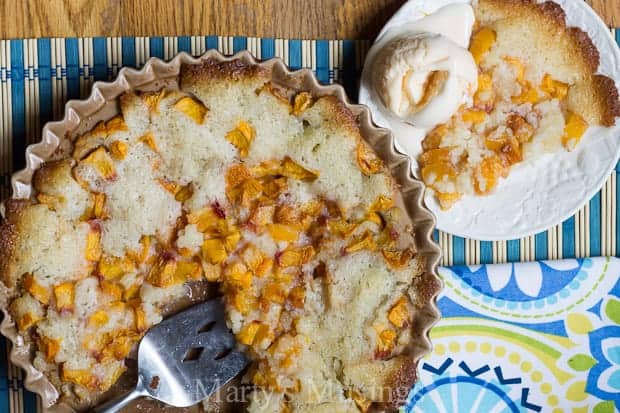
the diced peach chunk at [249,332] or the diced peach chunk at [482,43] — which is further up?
the diced peach chunk at [482,43]

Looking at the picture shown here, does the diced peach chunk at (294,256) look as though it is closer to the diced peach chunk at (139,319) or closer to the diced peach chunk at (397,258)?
the diced peach chunk at (397,258)

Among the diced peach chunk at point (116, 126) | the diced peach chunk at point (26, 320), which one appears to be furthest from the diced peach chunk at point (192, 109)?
the diced peach chunk at point (26, 320)

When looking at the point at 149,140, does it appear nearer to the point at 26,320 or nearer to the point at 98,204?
the point at 98,204

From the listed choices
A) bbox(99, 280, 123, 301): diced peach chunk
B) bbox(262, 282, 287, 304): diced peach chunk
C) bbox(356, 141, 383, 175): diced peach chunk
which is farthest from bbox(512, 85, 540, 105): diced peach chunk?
bbox(99, 280, 123, 301): diced peach chunk

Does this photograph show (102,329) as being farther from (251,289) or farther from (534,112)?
(534,112)

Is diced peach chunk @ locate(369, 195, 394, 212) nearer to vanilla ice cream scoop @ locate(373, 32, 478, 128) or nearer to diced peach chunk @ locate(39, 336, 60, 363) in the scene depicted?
vanilla ice cream scoop @ locate(373, 32, 478, 128)
